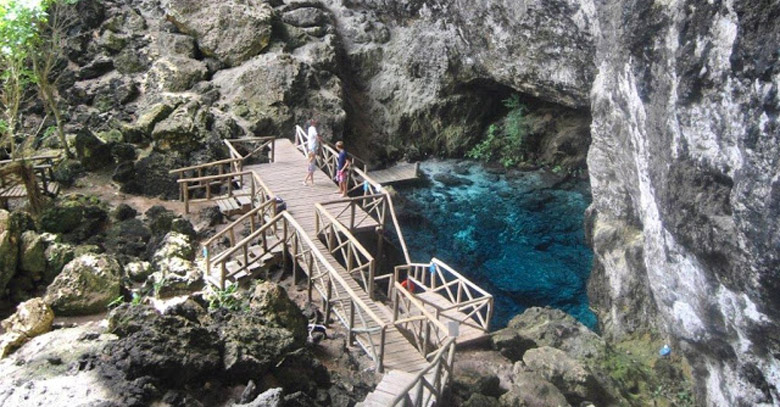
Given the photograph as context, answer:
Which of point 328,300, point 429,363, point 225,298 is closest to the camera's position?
point 429,363

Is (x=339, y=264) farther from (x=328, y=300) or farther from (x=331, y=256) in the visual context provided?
(x=328, y=300)

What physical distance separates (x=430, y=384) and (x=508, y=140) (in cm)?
1715

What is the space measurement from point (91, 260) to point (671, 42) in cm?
1055

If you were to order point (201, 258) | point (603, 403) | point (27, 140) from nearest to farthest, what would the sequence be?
1. point (603, 403)
2. point (201, 258)
3. point (27, 140)

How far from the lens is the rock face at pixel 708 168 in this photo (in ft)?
29.2

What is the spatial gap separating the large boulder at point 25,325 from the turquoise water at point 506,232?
439 inches

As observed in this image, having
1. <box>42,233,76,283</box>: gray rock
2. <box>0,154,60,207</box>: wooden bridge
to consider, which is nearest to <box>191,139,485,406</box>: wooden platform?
<box>42,233,76,283</box>: gray rock

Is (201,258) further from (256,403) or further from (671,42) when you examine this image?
(671,42)

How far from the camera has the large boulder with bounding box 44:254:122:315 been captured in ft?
35.2

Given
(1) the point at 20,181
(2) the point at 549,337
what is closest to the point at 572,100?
(2) the point at 549,337

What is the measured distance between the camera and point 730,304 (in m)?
10.4

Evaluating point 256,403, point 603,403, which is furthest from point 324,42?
point 256,403

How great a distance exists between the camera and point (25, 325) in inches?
367

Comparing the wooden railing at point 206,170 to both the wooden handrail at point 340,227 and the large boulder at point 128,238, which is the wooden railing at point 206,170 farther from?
the wooden handrail at point 340,227
